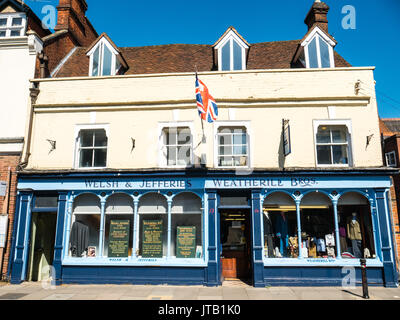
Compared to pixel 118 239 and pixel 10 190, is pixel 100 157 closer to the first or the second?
pixel 118 239

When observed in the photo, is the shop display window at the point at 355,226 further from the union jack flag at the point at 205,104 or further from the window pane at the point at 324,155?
the union jack flag at the point at 205,104

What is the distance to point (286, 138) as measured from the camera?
1006 centimetres

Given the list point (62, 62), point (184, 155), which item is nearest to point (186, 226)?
point (184, 155)

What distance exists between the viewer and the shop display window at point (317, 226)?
1005cm

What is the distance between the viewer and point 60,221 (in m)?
10.3

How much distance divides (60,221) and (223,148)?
6132mm

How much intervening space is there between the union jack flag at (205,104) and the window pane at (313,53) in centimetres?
Result: 442

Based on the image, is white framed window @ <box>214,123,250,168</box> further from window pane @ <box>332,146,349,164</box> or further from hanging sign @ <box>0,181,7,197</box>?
hanging sign @ <box>0,181,7,197</box>

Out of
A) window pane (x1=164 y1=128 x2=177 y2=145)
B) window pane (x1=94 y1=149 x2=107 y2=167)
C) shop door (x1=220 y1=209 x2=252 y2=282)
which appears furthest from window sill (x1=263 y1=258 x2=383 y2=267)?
window pane (x1=94 y1=149 x2=107 y2=167)

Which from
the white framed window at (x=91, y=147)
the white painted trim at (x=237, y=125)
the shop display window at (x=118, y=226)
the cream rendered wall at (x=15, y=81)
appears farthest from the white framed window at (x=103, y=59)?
the shop display window at (x=118, y=226)

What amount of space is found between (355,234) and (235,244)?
13.1ft

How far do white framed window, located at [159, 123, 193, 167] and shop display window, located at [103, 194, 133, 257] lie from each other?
191cm

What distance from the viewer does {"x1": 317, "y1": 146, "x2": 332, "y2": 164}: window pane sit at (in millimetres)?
10547

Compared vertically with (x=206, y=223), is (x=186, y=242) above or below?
below
